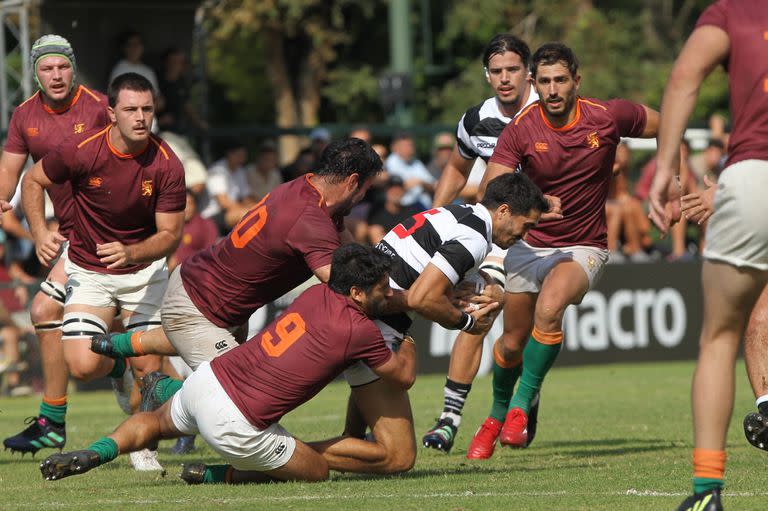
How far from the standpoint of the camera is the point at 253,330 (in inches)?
627

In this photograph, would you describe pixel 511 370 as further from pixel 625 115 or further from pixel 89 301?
pixel 89 301

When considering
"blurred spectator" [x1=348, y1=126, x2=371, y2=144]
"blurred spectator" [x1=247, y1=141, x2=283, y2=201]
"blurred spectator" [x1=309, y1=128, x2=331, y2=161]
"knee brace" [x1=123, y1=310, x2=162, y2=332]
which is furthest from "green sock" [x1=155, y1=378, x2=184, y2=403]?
"blurred spectator" [x1=309, y1=128, x2=331, y2=161]

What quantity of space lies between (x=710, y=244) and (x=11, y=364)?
12.1 meters

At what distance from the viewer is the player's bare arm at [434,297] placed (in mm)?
7793

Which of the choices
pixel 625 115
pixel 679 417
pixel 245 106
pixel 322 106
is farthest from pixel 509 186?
pixel 245 106

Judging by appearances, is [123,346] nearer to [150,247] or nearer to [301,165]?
[150,247]

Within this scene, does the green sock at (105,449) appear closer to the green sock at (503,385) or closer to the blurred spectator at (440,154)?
the green sock at (503,385)

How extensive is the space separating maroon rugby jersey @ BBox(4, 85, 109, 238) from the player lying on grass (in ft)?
9.96

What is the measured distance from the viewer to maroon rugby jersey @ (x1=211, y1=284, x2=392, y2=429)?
7.52 metres

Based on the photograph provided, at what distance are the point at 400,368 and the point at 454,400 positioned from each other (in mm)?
2014

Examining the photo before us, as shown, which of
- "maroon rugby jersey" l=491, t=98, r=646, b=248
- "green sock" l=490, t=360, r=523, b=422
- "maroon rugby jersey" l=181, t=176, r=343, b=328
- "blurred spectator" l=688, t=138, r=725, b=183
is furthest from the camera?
"blurred spectator" l=688, t=138, r=725, b=183

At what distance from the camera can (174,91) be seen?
1767 centimetres

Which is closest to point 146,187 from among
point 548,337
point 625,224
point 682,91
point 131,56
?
point 548,337

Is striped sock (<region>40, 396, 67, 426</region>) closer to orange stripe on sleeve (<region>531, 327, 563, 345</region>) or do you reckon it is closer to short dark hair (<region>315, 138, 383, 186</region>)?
short dark hair (<region>315, 138, 383, 186</region>)
